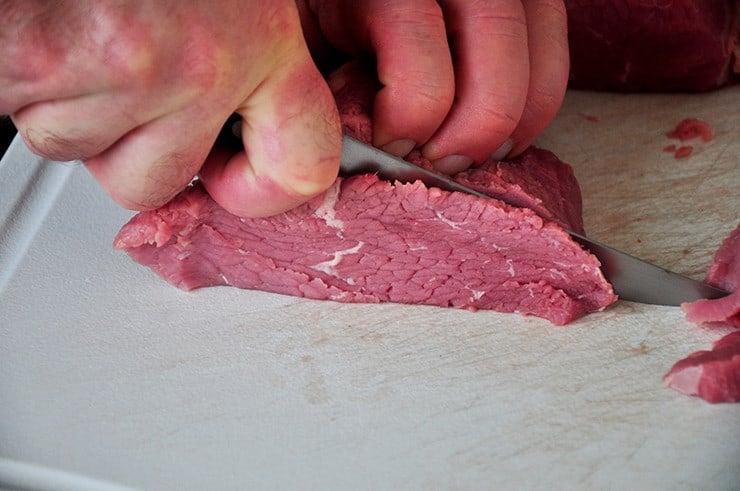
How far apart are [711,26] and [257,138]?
61.4 inches

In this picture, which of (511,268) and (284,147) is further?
(511,268)

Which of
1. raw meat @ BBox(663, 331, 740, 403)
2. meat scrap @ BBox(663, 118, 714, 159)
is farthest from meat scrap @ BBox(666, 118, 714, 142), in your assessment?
raw meat @ BBox(663, 331, 740, 403)

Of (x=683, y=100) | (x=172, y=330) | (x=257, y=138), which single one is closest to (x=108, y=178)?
(x=257, y=138)

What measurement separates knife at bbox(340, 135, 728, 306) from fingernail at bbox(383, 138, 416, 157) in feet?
0.22

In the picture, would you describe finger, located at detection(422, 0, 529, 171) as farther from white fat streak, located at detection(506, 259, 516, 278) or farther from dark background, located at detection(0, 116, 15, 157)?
dark background, located at detection(0, 116, 15, 157)

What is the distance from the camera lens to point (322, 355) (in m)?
2.34

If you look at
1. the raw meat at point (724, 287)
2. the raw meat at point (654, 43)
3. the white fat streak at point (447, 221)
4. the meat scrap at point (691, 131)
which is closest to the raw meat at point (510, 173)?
the white fat streak at point (447, 221)

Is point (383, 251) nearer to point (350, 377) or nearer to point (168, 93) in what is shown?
point (350, 377)

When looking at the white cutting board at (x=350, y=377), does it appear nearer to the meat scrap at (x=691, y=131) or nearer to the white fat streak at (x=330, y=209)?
the meat scrap at (x=691, y=131)

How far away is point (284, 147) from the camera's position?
2035 millimetres

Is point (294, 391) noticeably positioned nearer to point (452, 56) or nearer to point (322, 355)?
point (322, 355)

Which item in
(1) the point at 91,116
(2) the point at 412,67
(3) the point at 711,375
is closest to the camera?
(1) the point at 91,116

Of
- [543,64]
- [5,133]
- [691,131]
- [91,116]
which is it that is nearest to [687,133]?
[691,131]

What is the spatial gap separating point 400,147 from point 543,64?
0.43 m
